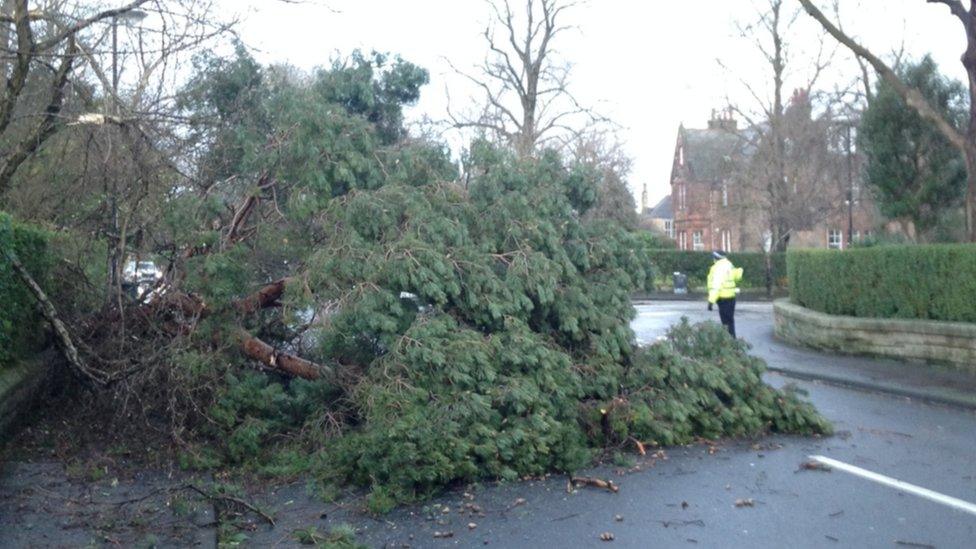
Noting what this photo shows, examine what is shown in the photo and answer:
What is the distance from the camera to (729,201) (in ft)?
183

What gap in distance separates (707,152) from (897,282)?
50.8m

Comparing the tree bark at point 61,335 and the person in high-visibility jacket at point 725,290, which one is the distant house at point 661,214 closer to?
the person in high-visibility jacket at point 725,290

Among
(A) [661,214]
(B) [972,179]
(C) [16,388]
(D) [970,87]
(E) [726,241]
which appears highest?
(A) [661,214]

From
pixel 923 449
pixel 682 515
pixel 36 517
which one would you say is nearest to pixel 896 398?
pixel 923 449

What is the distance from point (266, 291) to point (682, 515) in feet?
17.4

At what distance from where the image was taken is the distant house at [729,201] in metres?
51.1

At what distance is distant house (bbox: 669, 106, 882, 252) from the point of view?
51.1 meters

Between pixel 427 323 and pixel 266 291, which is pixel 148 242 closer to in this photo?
pixel 266 291

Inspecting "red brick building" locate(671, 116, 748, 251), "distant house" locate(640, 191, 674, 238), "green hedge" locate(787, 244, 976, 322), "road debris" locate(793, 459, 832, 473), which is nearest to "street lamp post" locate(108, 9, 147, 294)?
"road debris" locate(793, 459, 832, 473)

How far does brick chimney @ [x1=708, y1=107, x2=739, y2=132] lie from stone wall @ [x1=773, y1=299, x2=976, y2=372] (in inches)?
1180

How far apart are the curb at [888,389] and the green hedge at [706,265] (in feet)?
104

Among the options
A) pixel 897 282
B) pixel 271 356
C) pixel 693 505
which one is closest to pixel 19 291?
pixel 271 356

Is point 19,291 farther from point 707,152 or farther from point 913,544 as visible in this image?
point 707,152

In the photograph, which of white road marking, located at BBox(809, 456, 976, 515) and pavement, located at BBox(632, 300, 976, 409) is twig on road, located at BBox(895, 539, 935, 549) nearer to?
white road marking, located at BBox(809, 456, 976, 515)
